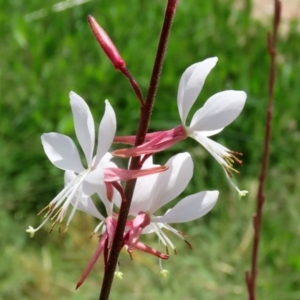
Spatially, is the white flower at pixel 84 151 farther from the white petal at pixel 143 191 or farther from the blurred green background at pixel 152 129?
the blurred green background at pixel 152 129

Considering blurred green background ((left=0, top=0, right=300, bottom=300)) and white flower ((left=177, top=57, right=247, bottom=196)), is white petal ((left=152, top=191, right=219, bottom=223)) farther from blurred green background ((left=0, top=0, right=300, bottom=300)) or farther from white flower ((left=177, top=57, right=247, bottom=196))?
blurred green background ((left=0, top=0, right=300, bottom=300))

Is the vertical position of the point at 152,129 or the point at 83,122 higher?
the point at 83,122

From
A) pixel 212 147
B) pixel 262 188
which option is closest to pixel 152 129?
pixel 262 188

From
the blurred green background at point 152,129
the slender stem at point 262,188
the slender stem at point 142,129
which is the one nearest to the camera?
the slender stem at point 142,129

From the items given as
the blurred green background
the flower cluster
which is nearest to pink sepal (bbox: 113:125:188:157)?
the flower cluster

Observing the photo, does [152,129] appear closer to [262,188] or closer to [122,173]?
[262,188]

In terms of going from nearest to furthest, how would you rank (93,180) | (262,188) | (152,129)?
(93,180) → (262,188) → (152,129)

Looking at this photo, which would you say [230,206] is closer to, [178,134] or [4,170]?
[4,170]

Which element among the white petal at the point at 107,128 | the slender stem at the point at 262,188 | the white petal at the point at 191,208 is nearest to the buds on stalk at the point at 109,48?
the white petal at the point at 107,128
